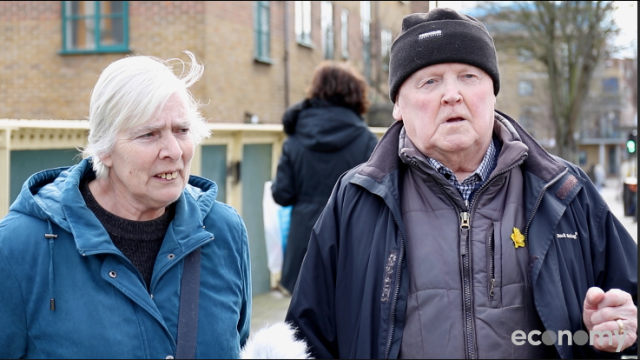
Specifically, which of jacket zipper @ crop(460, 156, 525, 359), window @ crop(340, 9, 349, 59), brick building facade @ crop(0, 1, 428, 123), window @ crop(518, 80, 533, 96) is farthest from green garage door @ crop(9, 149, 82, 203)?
window @ crop(518, 80, 533, 96)

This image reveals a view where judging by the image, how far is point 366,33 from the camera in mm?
23750

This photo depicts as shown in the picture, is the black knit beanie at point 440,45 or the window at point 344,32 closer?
the black knit beanie at point 440,45

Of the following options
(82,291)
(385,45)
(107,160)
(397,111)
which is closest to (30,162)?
(107,160)

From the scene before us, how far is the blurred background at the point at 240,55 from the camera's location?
7.40 metres

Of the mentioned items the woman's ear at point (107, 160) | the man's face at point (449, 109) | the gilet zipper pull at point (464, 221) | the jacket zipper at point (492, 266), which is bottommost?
the jacket zipper at point (492, 266)

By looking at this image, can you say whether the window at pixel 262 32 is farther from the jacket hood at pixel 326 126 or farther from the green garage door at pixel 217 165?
the jacket hood at pixel 326 126

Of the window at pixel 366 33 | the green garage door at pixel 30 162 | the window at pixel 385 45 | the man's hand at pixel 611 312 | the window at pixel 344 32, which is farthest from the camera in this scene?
the window at pixel 366 33

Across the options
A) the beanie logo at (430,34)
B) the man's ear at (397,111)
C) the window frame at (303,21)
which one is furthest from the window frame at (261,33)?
the beanie logo at (430,34)

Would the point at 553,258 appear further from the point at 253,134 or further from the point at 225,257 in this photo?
the point at 253,134

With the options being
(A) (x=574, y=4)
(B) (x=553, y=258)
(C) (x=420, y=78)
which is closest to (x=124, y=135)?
(C) (x=420, y=78)

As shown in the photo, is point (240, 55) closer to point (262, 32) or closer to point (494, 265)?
point (262, 32)

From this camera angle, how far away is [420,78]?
99.1 inches

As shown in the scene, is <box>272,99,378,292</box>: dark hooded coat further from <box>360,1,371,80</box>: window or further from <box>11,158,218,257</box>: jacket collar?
<box>360,1,371,80</box>: window

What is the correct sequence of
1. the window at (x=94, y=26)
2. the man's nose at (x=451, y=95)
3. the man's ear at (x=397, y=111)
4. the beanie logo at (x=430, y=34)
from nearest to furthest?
the man's nose at (x=451, y=95), the beanie logo at (x=430, y=34), the man's ear at (x=397, y=111), the window at (x=94, y=26)
